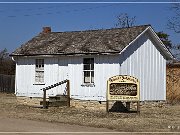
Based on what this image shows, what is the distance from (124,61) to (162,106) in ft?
13.0

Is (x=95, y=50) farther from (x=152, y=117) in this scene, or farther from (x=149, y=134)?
(x=149, y=134)

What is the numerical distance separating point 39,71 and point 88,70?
4.12m

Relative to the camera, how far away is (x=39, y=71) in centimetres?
2738

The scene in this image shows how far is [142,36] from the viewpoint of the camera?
25.2 m

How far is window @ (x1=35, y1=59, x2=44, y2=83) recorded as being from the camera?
27.3m

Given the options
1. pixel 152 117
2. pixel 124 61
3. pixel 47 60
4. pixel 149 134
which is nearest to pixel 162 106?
pixel 124 61

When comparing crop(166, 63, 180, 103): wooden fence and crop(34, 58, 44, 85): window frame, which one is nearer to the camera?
crop(34, 58, 44, 85): window frame

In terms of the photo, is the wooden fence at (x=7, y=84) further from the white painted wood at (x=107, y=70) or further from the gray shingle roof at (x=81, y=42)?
the white painted wood at (x=107, y=70)

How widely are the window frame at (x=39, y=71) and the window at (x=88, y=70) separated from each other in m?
3.51

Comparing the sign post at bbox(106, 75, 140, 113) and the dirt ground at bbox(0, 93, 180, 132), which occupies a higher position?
the sign post at bbox(106, 75, 140, 113)

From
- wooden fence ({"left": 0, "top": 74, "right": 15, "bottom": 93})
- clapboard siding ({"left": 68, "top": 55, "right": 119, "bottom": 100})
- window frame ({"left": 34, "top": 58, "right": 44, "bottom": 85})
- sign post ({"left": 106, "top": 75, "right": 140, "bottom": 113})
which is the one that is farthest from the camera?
wooden fence ({"left": 0, "top": 74, "right": 15, "bottom": 93})

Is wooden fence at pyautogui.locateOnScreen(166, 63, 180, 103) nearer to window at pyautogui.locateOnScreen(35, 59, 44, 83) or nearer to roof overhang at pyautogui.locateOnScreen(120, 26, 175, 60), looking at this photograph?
roof overhang at pyautogui.locateOnScreen(120, 26, 175, 60)

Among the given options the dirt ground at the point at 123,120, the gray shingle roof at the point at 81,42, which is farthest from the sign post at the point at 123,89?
the gray shingle roof at the point at 81,42

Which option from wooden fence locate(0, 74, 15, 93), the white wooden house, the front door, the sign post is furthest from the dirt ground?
wooden fence locate(0, 74, 15, 93)
